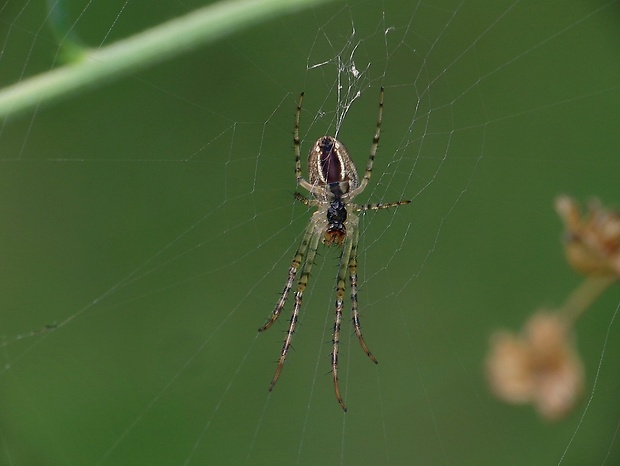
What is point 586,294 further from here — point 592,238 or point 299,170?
point 299,170

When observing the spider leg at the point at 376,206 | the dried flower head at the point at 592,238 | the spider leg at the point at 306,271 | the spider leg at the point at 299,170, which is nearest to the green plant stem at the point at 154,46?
the dried flower head at the point at 592,238

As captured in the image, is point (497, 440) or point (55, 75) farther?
point (497, 440)

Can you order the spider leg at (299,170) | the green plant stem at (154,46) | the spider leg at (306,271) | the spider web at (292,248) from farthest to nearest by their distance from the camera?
the spider web at (292,248) < the spider leg at (306,271) < the spider leg at (299,170) < the green plant stem at (154,46)

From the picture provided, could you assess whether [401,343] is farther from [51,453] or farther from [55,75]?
[55,75]

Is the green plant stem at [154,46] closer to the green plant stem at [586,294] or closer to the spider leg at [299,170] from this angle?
the green plant stem at [586,294]

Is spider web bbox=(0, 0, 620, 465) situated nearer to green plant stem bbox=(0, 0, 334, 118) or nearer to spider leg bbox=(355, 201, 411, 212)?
spider leg bbox=(355, 201, 411, 212)

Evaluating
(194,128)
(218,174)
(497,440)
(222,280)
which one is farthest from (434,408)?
(194,128)

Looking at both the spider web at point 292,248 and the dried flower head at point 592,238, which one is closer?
the dried flower head at point 592,238

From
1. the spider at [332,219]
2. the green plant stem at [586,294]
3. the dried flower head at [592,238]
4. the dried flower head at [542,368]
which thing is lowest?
the dried flower head at [542,368]
